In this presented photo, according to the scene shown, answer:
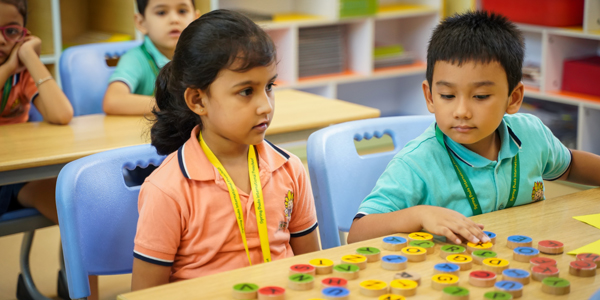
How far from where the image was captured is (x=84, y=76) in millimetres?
2559

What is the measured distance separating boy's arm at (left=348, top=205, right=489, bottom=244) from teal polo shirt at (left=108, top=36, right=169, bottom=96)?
4.67 ft

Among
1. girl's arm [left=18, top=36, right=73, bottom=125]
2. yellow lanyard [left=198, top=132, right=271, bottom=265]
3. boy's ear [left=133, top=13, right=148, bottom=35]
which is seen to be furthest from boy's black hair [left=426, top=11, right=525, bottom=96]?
boy's ear [left=133, top=13, right=148, bottom=35]

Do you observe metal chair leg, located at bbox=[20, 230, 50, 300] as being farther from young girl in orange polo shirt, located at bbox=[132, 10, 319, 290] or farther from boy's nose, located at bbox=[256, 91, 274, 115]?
boy's nose, located at bbox=[256, 91, 274, 115]

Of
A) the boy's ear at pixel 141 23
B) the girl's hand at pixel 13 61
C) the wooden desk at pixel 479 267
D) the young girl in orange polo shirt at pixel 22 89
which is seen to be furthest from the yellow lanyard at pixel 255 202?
the boy's ear at pixel 141 23

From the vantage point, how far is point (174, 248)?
1.25 m

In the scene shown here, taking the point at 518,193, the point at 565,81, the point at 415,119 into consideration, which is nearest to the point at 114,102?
the point at 415,119

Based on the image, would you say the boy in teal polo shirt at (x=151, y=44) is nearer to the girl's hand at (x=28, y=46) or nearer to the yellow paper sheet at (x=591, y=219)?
the girl's hand at (x=28, y=46)

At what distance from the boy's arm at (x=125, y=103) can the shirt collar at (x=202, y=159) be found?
103cm

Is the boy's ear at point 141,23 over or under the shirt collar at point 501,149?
over

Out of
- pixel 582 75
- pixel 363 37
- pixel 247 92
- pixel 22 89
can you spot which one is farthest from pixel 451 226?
pixel 363 37

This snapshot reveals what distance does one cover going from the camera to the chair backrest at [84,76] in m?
2.54

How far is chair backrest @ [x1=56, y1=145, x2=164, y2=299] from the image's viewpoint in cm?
132

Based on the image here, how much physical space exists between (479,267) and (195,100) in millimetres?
630

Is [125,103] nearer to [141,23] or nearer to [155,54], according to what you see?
[155,54]
